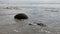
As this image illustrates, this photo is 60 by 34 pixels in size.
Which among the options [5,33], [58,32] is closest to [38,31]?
[58,32]

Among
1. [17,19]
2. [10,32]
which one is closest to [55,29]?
[10,32]

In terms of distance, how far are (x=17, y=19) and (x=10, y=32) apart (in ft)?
6.63

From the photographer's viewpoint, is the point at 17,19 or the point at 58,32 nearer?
the point at 58,32

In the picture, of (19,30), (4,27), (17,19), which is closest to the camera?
(19,30)

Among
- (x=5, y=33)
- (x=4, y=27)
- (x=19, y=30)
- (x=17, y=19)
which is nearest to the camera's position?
(x=5, y=33)

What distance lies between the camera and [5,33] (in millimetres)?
5242

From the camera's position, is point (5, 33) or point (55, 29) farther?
point (55, 29)

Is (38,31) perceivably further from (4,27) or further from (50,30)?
(4,27)

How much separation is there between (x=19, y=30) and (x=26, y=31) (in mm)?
228

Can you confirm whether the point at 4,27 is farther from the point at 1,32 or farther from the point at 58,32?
the point at 58,32

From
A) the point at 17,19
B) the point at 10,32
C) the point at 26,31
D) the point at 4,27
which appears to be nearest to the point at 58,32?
the point at 26,31

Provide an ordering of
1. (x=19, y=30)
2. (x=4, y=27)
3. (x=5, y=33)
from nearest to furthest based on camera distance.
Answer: (x=5, y=33), (x=19, y=30), (x=4, y=27)

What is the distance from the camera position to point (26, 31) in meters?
5.53

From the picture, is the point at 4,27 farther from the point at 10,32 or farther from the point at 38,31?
the point at 38,31
